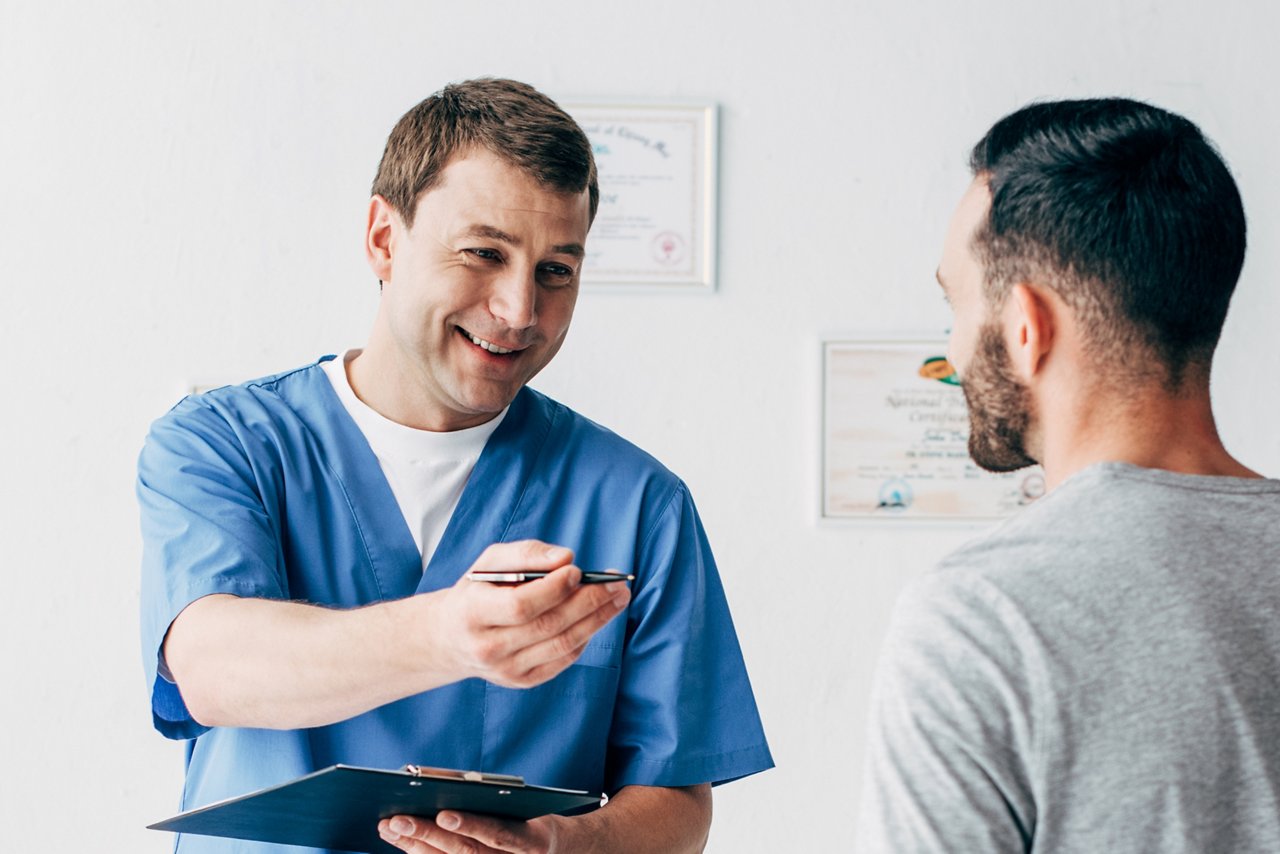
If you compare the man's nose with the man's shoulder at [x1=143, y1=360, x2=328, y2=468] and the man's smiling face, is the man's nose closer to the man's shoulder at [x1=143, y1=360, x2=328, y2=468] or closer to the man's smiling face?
the man's smiling face

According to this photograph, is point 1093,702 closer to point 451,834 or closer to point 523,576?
point 523,576

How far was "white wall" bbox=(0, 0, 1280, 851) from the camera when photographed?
205cm

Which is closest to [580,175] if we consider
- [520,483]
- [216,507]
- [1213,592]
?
[520,483]

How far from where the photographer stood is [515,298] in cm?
120

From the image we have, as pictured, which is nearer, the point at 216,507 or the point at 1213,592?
the point at 1213,592

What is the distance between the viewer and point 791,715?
2.11 metres

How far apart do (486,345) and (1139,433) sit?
630 millimetres

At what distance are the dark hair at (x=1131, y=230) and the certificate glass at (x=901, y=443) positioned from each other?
3.99 feet

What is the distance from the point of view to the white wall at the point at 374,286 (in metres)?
2.05

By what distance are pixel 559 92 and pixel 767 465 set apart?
0.71 metres

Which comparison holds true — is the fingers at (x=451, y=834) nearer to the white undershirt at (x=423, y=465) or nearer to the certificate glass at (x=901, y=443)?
the white undershirt at (x=423, y=465)

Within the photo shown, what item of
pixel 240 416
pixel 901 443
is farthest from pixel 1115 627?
pixel 901 443

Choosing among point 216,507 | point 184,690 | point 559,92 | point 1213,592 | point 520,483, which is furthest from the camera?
point 559,92

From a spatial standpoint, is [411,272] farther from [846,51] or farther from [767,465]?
[846,51]
